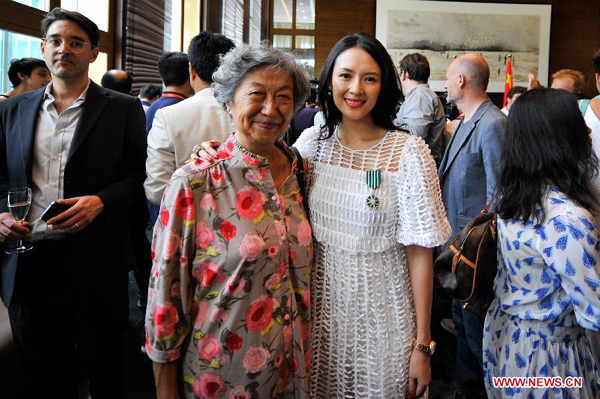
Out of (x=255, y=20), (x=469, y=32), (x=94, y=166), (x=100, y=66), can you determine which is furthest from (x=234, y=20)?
(x=94, y=166)

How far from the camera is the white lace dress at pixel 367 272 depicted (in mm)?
1461

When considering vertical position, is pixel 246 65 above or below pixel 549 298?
above

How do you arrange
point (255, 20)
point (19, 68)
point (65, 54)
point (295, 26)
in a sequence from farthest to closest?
point (295, 26), point (255, 20), point (19, 68), point (65, 54)

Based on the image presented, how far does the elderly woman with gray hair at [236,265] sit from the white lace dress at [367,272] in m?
0.14

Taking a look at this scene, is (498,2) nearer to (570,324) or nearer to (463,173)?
(463,173)

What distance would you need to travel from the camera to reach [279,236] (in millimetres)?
1328

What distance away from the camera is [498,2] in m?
9.50

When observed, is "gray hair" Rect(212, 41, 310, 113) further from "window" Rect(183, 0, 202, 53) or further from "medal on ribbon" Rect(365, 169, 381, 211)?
"window" Rect(183, 0, 202, 53)

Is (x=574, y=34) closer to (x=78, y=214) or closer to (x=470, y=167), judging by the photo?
(x=470, y=167)

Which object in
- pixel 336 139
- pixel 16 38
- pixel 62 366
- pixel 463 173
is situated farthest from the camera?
pixel 16 38

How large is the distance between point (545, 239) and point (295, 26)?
30.5ft

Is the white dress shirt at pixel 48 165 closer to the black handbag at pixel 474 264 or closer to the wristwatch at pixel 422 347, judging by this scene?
the wristwatch at pixel 422 347

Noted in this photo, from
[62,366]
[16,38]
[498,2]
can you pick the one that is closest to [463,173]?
[62,366]

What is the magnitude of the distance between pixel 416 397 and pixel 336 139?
86 centimetres
